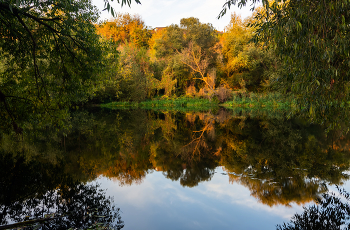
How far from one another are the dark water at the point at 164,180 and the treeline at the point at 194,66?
24.4m

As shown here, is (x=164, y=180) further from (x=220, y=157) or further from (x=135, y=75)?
(x=135, y=75)

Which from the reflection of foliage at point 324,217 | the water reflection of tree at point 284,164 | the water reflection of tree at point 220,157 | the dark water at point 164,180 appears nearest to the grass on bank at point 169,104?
the water reflection of tree at point 220,157

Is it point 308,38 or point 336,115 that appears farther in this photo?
point 336,115

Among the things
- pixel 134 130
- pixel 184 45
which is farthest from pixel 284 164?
pixel 184 45

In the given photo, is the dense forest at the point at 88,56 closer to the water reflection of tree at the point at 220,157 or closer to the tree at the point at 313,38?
the tree at the point at 313,38

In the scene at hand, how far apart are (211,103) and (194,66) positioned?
6248 mm

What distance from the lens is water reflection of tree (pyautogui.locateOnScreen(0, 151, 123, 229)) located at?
4.17 meters

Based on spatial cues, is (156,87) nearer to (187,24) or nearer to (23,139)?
(187,24)

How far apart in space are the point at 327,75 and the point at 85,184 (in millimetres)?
6057

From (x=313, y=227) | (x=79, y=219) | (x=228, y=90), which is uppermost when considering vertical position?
(x=228, y=90)

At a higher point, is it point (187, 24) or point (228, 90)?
point (187, 24)

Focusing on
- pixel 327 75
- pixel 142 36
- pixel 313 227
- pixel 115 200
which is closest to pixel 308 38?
pixel 327 75

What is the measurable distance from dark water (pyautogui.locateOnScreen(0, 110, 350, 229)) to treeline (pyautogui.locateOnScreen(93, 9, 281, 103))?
24.4 m

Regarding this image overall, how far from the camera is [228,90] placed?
35906 millimetres
